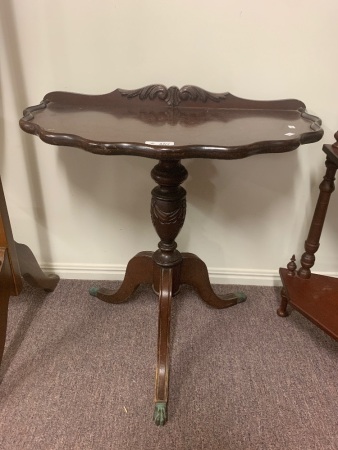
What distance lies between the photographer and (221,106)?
135 cm

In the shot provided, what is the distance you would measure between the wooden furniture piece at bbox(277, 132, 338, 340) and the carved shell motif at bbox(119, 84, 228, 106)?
434mm

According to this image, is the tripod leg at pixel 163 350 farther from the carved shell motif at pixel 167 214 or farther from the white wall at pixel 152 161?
the white wall at pixel 152 161

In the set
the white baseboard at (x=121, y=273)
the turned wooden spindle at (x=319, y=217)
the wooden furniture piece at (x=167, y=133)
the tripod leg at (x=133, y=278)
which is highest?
the wooden furniture piece at (x=167, y=133)

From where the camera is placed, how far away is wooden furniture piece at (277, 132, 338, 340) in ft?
4.42

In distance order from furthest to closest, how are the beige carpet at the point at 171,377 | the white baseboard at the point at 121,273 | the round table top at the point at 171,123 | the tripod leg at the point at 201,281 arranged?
the white baseboard at the point at 121,273
the tripod leg at the point at 201,281
the beige carpet at the point at 171,377
the round table top at the point at 171,123

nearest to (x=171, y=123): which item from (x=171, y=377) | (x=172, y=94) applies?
(x=172, y=94)

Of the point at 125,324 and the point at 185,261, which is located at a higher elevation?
the point at 185,261

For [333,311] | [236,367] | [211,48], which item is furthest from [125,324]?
[211,48]

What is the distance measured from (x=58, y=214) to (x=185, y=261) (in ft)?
1.86

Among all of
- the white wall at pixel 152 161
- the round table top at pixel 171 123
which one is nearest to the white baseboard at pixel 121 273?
the white wall at pixel 152 161

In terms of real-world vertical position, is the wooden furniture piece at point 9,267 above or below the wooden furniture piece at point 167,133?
below

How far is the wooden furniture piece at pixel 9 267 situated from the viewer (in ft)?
4.33

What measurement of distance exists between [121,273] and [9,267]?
21.0 inches

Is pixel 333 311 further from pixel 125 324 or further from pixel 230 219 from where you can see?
pixel 125 324
